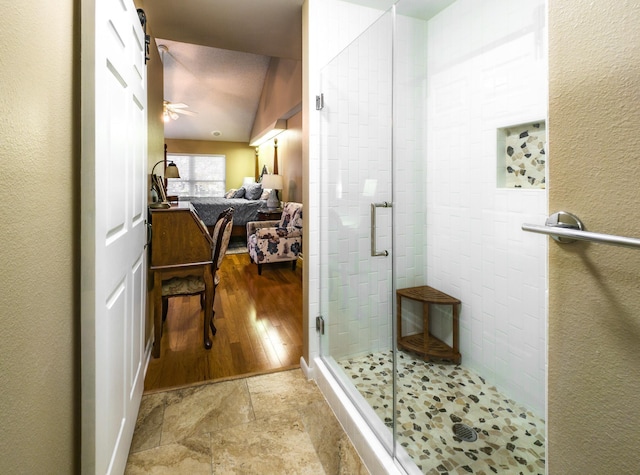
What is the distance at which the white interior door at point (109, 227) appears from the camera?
0.99 meters

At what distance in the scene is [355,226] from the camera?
7.14 ft

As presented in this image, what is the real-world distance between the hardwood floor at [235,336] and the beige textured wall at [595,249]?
6.26ft

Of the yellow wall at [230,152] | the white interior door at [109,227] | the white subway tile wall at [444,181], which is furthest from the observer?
the yellow wall at [230,152]

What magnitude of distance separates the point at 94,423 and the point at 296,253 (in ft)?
13.3

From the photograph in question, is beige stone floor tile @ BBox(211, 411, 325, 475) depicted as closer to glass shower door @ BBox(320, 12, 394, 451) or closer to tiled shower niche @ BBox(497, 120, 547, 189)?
glass shower door @ BBox(320, 12, 394, 451)

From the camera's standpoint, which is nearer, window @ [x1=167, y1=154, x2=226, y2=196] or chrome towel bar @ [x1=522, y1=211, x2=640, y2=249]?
chrome towel bar @ [x1=522, y1=211, x2=640, y2=249]

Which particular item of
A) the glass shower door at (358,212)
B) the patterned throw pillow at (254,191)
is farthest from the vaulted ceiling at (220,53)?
the patterned throw pillow at (254,191)

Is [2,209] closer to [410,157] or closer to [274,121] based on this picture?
[410,157]

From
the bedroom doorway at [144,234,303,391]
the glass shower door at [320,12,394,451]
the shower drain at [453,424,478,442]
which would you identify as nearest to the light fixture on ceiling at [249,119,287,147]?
the bedroom doorway at [144,234,303,391]

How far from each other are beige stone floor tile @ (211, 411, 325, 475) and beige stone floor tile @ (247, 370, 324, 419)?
0.09 meters

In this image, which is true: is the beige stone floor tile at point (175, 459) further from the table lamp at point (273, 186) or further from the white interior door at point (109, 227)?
the table lamp at point (273, 186)

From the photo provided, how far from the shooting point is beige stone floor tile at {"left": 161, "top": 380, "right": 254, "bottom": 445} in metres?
1.78

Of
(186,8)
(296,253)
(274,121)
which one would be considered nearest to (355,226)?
(186,8)

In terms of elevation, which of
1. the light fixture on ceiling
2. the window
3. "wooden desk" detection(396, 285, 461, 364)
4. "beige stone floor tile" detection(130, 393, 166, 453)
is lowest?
"beige stone floor tile" detection(130, 393, 166, 453)
